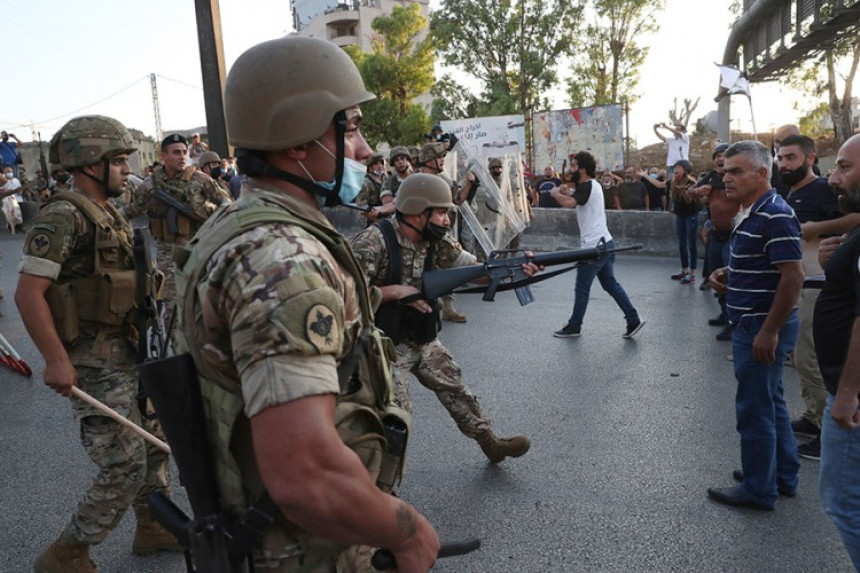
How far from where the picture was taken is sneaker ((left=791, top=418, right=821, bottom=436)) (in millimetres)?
4238

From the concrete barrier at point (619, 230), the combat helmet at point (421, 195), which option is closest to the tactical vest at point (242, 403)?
the combat helmet at point (421, 195)

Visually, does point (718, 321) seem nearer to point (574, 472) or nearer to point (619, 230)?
point (574, 472)

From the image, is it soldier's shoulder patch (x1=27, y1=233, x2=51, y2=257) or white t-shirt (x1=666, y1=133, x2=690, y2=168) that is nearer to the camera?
soldier's shoulder patch (x1=27, y1=233, x2=51, y2=257)

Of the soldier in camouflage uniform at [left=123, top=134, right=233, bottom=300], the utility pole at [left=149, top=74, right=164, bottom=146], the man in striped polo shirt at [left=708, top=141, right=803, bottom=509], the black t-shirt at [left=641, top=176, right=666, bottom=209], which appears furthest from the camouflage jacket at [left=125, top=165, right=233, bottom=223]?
the utility pole at [left=149, top=74, right=164, bottom=146]

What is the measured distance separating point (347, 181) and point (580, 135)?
63.2 ft

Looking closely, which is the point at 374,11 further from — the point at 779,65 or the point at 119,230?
the point at 119,230

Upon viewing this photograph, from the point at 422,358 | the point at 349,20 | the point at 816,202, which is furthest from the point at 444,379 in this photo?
the point at 349,20

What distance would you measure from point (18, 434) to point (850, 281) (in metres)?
5.06

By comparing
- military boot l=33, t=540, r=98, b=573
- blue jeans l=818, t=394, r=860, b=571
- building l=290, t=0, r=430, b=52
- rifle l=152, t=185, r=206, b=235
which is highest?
building l=290, t=0, r=430, b=52

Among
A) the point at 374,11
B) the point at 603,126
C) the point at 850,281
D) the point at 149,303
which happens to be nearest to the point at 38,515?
the point at 149,303

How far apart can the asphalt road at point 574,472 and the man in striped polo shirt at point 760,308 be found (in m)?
0.28

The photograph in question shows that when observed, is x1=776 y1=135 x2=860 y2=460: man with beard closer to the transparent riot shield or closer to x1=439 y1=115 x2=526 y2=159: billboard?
the transparent riot shield

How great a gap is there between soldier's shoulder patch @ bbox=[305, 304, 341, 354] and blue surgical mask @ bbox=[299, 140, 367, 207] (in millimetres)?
390

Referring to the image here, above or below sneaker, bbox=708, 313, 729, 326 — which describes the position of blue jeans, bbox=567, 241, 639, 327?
above
